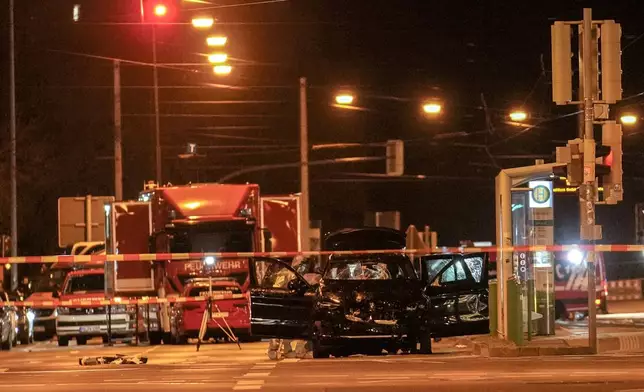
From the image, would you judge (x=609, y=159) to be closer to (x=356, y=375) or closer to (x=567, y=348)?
(x=567, y=348)

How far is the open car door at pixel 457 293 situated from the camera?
18.2m

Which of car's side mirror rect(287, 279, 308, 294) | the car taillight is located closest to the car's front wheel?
car's side mirror rect(287, 279, 308, 294)

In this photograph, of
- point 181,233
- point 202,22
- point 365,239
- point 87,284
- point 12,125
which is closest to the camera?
point 365,239

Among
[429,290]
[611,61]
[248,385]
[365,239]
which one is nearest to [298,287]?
[429,290]

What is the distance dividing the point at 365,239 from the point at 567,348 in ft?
15.1

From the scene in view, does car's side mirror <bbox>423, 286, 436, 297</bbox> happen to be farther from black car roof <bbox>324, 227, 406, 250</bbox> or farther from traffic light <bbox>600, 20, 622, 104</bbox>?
traffic light <bbox>600, 20, 622, 104</bbox>

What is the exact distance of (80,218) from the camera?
110 feet

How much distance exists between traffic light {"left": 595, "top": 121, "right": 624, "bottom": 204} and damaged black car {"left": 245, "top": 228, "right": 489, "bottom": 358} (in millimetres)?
2223

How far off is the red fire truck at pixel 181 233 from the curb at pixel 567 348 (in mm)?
7035

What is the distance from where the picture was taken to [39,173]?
4078cm

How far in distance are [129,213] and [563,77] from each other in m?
11.4

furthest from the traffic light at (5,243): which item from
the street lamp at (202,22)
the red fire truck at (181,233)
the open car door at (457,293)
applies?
the open car door at (457,293)

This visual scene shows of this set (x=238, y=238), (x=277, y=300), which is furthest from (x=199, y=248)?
(x=277, y=300)

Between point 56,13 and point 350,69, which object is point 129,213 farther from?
point 350,69
